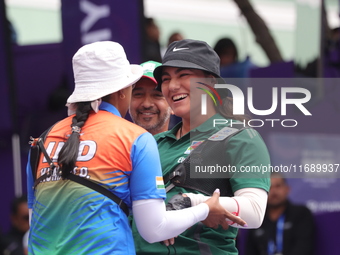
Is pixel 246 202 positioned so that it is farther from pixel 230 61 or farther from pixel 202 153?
pixel 230 61

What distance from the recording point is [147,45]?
6.58 metres

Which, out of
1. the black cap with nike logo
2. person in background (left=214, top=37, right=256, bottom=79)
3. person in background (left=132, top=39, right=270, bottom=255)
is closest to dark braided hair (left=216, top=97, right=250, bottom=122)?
person in background (left=132, top=39, right=270, bottom=255)

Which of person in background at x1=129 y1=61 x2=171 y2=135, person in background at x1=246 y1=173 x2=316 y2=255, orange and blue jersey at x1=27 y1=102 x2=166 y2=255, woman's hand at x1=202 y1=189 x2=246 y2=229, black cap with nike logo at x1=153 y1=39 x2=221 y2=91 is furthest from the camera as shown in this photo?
person in background at x1=246 y1=173 x2=316 y2=255

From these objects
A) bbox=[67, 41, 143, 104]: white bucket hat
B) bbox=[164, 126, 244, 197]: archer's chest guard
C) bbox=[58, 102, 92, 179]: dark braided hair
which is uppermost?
bbox=[67, 41, 143, 104]: white bucket hat

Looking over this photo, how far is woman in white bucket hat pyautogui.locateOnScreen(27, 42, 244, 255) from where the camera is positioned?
2680mm

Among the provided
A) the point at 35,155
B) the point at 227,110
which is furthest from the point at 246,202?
the point at 35,155

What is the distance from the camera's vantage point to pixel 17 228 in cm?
718

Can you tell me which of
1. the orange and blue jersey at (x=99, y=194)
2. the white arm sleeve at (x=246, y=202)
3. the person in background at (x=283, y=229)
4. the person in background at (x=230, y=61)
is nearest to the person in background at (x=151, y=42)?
the person in background at (x=230, y=61)

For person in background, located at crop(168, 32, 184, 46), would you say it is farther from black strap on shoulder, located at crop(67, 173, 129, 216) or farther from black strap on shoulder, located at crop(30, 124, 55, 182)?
black strap on shoulder, located at crop(67, 173, 129, 216)

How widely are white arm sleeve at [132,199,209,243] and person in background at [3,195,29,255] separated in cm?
442

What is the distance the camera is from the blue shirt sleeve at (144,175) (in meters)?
2.71

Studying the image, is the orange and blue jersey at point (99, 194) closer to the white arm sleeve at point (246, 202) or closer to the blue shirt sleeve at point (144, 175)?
the blue shirt sleeve at point (144, 175)

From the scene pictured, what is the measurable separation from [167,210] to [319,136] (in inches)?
154

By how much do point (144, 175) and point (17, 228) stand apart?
4.77 metres
